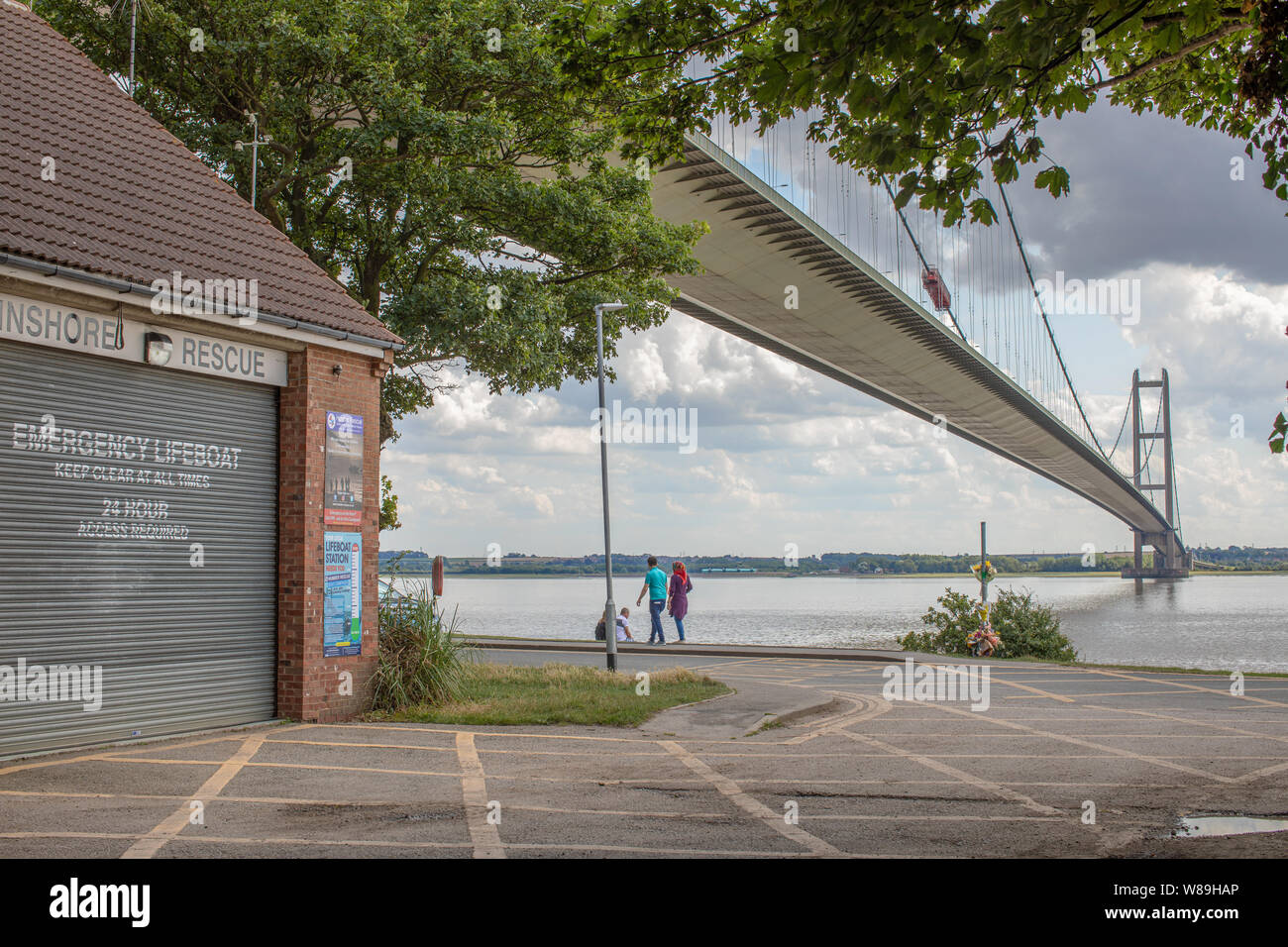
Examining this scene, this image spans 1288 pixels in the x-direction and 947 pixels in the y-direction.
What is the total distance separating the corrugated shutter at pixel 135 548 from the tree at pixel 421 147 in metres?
5.70

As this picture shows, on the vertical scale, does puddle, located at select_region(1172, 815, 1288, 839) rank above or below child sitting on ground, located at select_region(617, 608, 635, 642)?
above

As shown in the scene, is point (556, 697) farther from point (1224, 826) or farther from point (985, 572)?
point (985, 572)

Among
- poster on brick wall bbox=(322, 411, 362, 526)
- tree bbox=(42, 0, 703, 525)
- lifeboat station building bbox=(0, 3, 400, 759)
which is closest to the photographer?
lifeboat station building bbox=(0, 3, 400, 759)

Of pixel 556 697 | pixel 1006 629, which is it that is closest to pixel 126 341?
pixel 556 697

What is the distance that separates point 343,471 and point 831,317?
2360 cm

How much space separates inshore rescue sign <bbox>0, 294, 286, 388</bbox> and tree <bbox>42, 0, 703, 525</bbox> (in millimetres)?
5138

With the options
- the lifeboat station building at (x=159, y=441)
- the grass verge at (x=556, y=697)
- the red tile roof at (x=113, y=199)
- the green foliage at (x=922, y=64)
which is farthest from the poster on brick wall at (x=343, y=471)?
the green foliage at (x=922, y=64)

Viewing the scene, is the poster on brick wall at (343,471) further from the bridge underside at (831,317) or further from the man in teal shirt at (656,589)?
the man in teal shirt at (656,589)

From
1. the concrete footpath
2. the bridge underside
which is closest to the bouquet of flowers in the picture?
the concrete footpath

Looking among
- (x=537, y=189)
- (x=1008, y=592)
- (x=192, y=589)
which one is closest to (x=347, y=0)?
(x=537, y=189)

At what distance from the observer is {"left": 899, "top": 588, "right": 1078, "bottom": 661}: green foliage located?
21.3 metres

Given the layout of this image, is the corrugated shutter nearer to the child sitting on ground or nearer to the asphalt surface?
the asphalt surface
